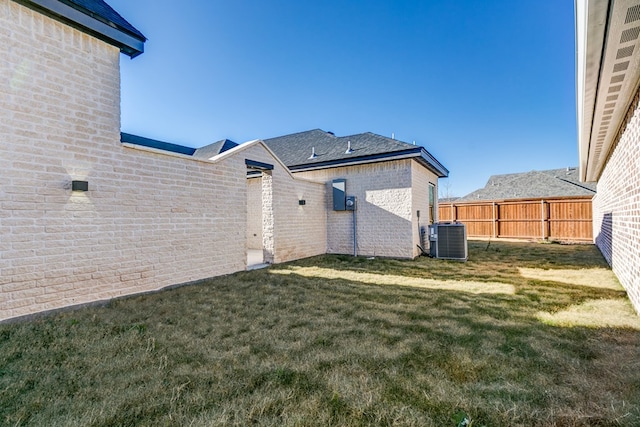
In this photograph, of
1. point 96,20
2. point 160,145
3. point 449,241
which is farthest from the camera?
point 160,145

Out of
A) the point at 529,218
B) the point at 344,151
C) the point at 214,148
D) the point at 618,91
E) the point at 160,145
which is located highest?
the point at 160,145

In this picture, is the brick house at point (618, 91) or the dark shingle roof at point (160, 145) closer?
the brick house at point (618, 91)

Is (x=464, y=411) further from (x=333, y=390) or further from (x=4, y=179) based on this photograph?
(x=4, y=179)

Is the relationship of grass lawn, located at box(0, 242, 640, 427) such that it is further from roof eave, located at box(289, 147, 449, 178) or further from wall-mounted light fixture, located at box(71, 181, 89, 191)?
roof eave, located at box(289, 147, 449, 178)

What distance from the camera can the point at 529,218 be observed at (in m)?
13.5

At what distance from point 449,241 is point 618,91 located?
5.28 m

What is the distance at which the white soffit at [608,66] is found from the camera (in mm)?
2230

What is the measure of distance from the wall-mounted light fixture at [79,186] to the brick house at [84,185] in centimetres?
2

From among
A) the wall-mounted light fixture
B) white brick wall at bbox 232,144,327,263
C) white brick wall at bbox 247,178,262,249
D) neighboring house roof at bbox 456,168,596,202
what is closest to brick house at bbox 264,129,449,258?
white brick wall at bbox 232,144,327,263

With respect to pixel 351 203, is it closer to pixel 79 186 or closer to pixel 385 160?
pixel 385 160

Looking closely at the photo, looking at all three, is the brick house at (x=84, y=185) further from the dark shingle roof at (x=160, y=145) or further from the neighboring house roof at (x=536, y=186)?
the neighboring house roof at (x=536, y=186)

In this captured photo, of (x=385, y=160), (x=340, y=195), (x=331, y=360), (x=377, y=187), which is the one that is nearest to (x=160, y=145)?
(x=340, y=195)

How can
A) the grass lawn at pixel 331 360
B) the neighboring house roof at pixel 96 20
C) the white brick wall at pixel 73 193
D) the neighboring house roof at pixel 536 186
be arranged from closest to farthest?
the grass lawn at pixel 331 360 < the white brick wall at pixel 73 193 < the neighboring house roof at pixel 96 20 < the neighboring house roof at pixel 536 186

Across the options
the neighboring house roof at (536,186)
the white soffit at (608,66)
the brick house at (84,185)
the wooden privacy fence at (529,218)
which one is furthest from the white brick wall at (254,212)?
the neighboring house roof at (536,186)
